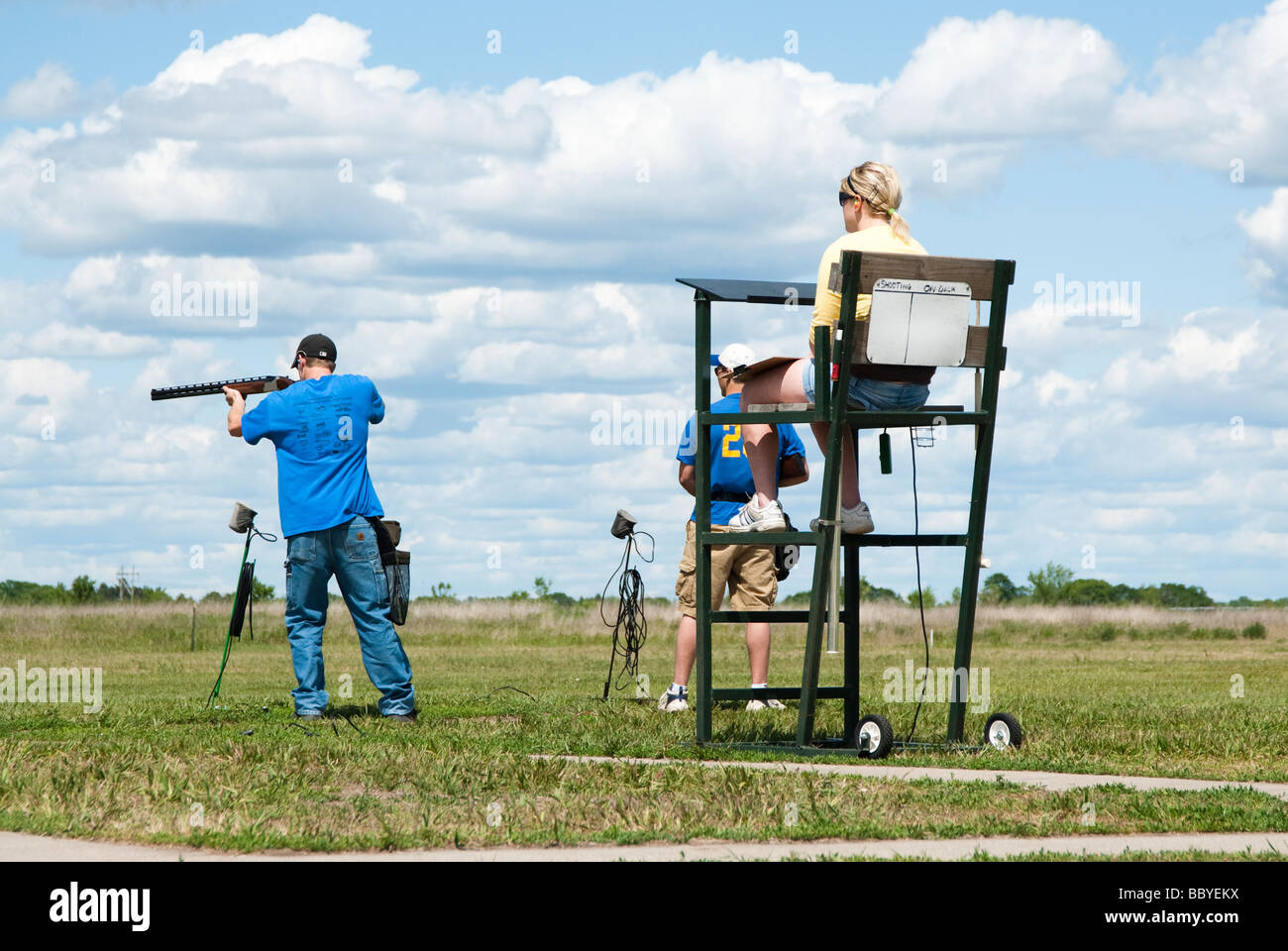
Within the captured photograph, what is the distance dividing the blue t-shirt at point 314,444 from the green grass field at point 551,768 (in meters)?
1.30

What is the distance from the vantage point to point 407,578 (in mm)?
11352

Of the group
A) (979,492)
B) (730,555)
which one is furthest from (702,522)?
(730,555)

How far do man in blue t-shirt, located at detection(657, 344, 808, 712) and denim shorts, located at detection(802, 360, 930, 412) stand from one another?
225 centimetres

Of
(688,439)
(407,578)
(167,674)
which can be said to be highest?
(688,439)

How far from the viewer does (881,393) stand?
27.5ft

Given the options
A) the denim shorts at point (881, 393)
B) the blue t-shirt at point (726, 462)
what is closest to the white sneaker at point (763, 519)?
the denim shorts at point (881, 393)

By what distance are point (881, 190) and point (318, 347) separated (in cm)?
393

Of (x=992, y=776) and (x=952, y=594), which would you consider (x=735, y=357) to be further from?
(x=952, y=594)

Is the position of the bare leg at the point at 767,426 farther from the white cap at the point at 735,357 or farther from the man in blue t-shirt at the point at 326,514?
the man in blue t-shirt at the point at 326,514

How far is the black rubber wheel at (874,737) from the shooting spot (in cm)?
832

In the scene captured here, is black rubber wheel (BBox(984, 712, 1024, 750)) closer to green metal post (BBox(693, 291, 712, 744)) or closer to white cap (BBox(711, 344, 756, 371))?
green metal post (BBox(693, 291, 712, 744))

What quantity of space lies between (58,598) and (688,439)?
39774 mm
